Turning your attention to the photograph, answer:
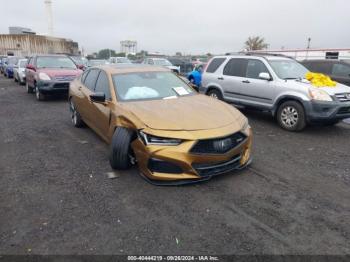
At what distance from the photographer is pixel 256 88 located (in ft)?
25.0

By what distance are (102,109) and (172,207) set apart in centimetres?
235

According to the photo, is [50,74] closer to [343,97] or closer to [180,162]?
[180,162]

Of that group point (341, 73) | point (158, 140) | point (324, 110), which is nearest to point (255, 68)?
point (324, 110)

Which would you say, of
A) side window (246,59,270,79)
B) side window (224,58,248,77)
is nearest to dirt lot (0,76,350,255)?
side window (246,59,270,79)

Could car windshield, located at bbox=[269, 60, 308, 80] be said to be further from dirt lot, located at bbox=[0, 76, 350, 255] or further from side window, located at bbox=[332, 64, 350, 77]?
side window, located at bbox=[332, 64, 350, 77]

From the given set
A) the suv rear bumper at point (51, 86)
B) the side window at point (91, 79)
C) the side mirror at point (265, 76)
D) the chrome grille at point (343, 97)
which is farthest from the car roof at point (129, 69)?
the suv rear bumper at point (51, 86)

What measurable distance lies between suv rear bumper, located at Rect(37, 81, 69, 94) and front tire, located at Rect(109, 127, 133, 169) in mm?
7183

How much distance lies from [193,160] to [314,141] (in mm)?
3676

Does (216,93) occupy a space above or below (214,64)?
below

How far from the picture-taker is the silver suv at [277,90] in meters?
6.46

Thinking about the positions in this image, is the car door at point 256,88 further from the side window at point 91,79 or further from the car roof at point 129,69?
the side window at point 91,79

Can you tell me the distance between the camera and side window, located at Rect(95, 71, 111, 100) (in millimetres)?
Answer: 5017

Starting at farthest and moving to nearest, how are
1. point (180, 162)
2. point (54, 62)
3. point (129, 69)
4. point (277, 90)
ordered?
1. point (54, 62)
2. point (277, 90)
3. point (129, 69)
4. point (180, 162)

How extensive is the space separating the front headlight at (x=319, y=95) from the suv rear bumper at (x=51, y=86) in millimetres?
8180
